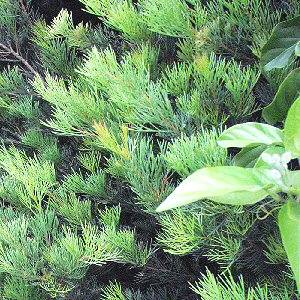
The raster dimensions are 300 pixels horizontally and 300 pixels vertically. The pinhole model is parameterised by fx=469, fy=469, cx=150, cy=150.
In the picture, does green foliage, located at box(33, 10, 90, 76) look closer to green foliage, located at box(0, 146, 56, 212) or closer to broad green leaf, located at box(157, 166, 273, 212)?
green foliage, located at box(0, 146, 56, 212)

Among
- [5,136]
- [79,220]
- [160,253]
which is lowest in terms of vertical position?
[160,253]

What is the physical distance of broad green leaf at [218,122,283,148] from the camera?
0.60m

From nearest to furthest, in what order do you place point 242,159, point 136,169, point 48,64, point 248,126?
1. point 248,126
2. point 242,159
3. point 136,169
4. point 48,64

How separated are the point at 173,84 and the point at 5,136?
64 centimetres

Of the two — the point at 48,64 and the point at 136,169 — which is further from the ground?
the point at 48,64

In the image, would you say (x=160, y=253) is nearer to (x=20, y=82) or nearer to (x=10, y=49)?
(x=20, y=82)

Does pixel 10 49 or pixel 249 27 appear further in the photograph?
pixel 10 49

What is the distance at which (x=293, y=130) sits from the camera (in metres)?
0.51

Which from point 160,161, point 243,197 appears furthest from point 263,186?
point 160,161

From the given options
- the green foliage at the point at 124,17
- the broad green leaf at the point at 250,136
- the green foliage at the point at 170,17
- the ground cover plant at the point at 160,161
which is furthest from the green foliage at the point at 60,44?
the broad green leaf at the point at 250,136

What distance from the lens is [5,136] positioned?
1.34 metres

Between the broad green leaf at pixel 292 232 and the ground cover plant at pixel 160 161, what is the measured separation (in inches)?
5.2

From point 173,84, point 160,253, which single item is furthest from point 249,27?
point 160,253

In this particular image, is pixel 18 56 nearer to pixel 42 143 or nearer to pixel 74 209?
pixel 42 143
